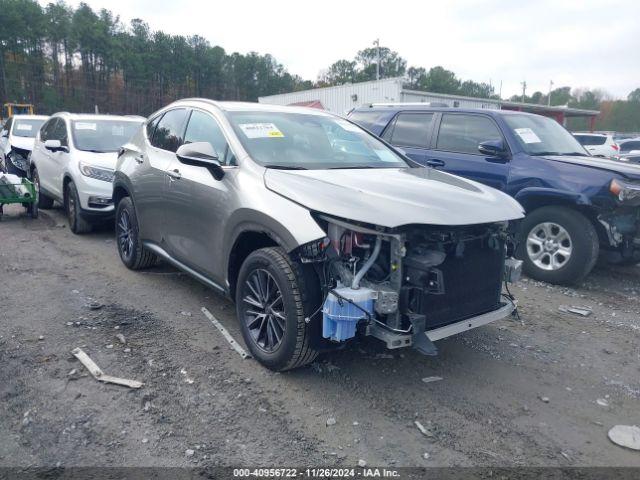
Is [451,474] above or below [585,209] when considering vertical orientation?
below

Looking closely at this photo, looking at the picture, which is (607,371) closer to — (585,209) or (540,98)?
(585,209)

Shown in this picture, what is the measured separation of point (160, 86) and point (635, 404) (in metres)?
52.2

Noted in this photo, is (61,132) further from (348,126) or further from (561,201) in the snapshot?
(561,201)

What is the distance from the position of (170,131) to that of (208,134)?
924 millimetres

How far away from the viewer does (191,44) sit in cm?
5625

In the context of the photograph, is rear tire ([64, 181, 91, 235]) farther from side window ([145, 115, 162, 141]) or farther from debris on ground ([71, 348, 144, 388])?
debris on ground ([71, 348, 144, 388])

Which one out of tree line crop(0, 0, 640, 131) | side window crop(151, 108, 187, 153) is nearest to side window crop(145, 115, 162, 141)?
side window crop(151, 108, 187, 153)

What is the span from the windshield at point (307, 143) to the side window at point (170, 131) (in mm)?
851

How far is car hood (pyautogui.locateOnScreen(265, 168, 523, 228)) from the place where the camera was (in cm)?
314

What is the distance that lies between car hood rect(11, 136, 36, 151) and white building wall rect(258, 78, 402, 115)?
13.4 m

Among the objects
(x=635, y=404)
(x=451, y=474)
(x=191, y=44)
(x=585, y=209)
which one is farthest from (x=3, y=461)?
(x=191, y=44)

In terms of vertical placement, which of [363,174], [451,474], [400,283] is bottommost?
[451,474]

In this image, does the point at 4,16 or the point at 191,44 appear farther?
the point at 191,44

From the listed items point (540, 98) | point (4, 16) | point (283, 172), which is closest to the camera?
point (283, 172)
